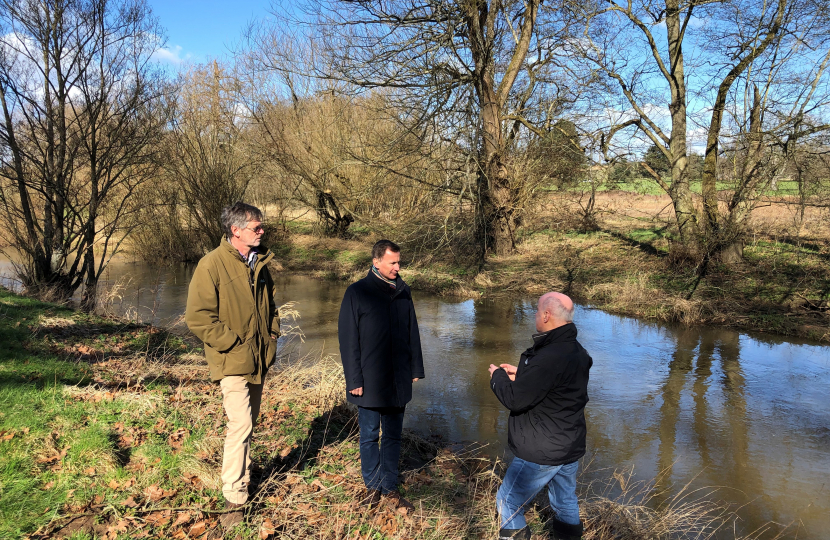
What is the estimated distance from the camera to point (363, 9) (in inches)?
522

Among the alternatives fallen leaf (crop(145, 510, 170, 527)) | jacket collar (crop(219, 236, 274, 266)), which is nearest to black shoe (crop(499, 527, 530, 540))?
fallen leaf (crop(145, 510, 170, 527))

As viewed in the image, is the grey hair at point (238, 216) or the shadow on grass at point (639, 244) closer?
the grey hair at point (238, 216)

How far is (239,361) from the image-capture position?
342 centimetres

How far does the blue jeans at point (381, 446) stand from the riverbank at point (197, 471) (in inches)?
8.0

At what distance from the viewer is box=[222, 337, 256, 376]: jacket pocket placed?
3.41 meters

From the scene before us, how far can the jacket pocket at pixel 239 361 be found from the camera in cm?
341

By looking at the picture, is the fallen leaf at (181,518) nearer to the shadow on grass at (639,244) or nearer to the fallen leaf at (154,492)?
the fallen leaf at (154,492)

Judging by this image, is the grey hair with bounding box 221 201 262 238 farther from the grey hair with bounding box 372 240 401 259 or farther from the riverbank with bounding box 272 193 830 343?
the riverbank with bounding box 272 193 830 343

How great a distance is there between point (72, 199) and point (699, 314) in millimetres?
14638

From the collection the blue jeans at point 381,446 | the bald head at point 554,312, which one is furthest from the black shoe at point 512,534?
the bald head at point 554,312

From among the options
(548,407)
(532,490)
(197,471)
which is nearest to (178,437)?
(197,471)

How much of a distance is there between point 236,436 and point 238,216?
146cm

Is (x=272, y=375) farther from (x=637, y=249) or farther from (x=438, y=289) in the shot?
(x=637, y=249)

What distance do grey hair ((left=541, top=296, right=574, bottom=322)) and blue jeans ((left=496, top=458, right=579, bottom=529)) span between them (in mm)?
962
